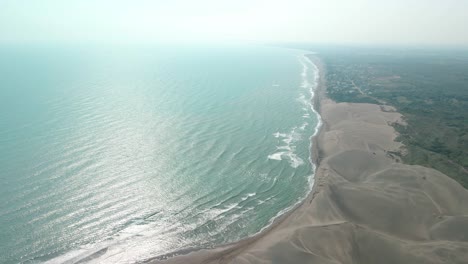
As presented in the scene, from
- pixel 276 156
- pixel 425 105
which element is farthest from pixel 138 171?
pixel 425 105

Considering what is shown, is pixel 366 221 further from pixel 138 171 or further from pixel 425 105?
pixel 425 105

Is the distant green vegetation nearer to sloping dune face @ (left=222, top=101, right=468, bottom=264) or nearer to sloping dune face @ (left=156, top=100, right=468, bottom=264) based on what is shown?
sloping dune face @ (left=222, top=101, right=468, bottom=264)

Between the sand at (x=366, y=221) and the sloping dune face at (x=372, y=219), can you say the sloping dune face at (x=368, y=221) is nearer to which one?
the sloping dune face at (x=372, y=219)

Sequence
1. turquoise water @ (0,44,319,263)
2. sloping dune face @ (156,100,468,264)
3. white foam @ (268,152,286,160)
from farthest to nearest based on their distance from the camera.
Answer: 1. white foam @ (268,152,286,160)
2. turquoise water @ (0,44,319,263)
3. sloping dune face @ (156,100,468,264)

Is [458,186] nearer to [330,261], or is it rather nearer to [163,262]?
[330,261]

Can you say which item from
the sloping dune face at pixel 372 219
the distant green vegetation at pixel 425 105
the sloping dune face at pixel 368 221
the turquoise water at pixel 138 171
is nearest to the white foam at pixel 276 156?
the turquoise water at pixel 138 171

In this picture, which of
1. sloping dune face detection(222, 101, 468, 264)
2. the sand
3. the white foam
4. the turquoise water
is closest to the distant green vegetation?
the sand
